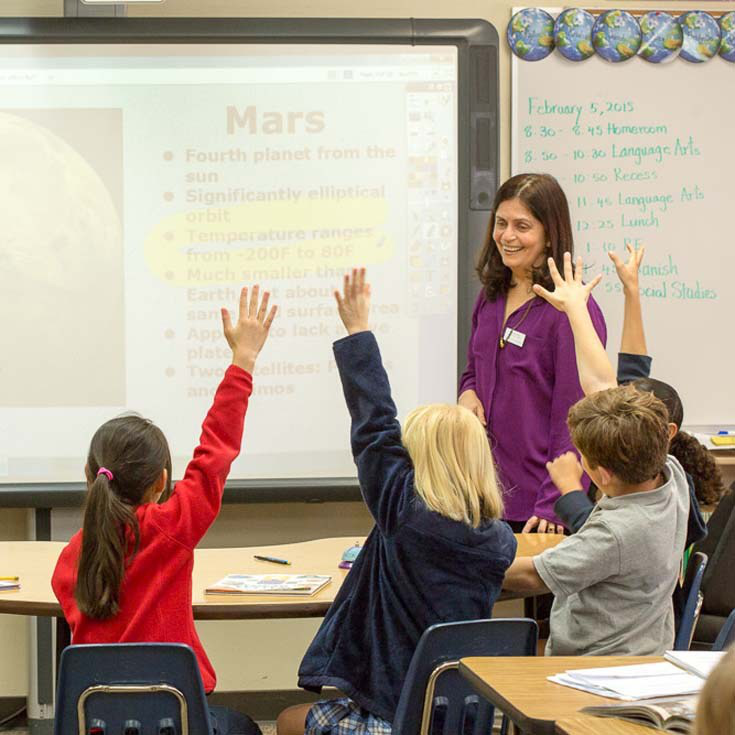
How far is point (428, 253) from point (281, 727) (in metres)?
1.96

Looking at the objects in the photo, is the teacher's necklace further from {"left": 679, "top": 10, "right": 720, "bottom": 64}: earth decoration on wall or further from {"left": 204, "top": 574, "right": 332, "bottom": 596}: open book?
{"left": 679, "top": 10, "right": 720, "bottom": 64}: earth decoration on wall

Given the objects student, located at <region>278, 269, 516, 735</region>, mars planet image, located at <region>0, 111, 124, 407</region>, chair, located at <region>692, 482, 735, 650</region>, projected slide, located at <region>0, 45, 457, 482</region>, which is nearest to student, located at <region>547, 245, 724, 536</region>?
student, located at <region>278, 269, 516, 735</region>

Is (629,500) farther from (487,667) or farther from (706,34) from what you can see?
(706,34)

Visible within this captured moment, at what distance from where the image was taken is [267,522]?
399cm

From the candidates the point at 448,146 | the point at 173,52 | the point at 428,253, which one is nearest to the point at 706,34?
the point at 448,146

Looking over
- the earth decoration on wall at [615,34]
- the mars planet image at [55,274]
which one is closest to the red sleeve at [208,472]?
the mars planet image at [55,274]

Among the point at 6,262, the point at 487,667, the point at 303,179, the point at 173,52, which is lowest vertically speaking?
the point at 487,667

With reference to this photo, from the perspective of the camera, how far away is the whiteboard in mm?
3992

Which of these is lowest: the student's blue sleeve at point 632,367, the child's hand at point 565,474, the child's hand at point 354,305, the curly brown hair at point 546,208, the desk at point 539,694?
the desk at point 539,694

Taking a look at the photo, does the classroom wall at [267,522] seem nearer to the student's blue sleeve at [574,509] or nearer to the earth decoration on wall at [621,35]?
the earth decoration on wall at [621,35]

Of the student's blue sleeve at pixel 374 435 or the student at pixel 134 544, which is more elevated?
the student's blue sleeve at pixel 374 435

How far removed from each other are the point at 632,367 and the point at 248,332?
0.98 m

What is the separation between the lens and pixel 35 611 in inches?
90.9

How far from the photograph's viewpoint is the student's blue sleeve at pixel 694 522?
237 centimetres
